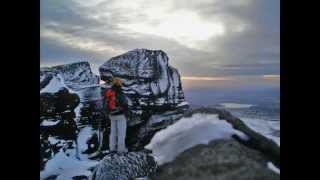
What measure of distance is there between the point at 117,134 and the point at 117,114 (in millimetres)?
75

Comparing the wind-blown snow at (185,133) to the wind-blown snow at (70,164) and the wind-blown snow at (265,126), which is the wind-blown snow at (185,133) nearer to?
the wind-blown snow at (265,126)

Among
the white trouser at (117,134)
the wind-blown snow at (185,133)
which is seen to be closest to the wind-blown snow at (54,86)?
the white trouser at (117,134)

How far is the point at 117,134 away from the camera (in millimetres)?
1658

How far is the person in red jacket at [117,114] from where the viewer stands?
1.66 m

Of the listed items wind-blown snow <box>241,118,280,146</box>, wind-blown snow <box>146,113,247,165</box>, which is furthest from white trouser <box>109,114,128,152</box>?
wind-blown snow <box>241,118,280,146</box>

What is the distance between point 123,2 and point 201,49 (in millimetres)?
343

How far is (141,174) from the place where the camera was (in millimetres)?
1663

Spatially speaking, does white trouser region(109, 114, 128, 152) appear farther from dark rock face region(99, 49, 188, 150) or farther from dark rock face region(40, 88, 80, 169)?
dark rock face region(40, 88, 80, 169)

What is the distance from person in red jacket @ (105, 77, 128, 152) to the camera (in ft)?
5.44

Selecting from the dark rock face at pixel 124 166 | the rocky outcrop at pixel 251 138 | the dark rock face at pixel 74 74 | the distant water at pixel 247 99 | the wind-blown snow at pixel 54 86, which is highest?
the dark rock face at pixel 74 74

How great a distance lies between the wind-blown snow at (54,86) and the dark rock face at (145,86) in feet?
0.53

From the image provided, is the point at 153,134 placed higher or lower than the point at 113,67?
lower
